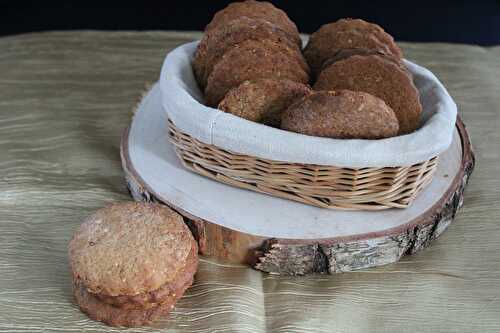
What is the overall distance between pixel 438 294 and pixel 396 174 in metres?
0.29

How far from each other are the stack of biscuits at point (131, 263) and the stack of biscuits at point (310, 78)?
0.35 meters

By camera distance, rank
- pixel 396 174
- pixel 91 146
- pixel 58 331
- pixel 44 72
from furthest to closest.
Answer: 1. pixel 44 72
2. pixel 91 146
3. pixel 396 174
4. pixel 58 331

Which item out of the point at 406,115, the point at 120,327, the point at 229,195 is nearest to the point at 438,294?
the point at 406,115

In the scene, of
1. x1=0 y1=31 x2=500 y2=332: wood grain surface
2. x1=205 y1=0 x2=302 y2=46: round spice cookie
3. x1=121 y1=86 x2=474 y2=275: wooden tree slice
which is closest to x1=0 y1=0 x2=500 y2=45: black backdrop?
x1=0 y1=31 x2=500 y2=332: wood grain surface

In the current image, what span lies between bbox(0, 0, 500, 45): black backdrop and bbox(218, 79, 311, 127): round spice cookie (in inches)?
76.7

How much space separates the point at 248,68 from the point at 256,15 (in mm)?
321

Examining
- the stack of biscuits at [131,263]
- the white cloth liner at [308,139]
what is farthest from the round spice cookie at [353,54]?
the stack of biscuits at [131,263]

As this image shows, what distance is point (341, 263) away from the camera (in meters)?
1.54

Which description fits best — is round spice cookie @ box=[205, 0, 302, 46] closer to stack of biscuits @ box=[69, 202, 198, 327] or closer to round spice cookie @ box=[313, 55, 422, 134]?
round spice cookie @ box=[313, 55, 422, 134]

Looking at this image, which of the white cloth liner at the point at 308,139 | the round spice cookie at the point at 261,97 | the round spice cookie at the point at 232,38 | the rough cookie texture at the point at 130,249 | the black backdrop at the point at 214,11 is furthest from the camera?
the black backdrop at the point at 214,11

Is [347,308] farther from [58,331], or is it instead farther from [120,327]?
[58,331]

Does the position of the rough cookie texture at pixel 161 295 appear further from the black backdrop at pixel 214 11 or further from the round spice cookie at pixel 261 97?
the black backdrop at pixel 214 11

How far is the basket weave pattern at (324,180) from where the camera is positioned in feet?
5.02

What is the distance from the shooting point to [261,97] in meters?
1.60
